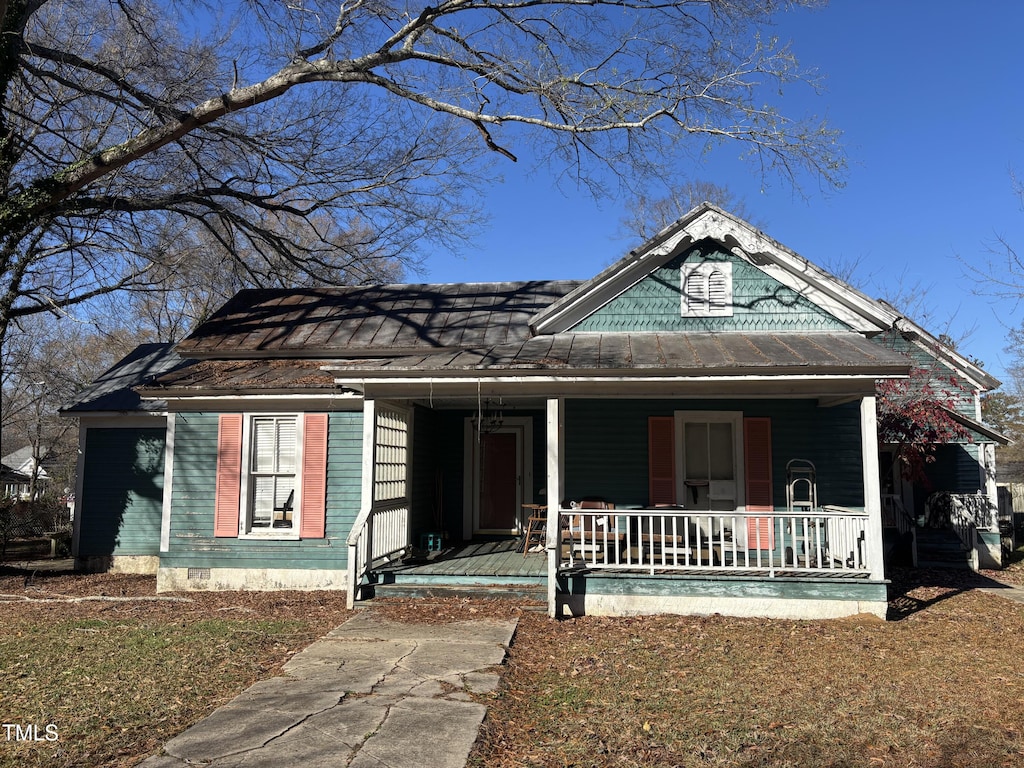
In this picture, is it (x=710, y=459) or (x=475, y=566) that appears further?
(x=710, y=459)

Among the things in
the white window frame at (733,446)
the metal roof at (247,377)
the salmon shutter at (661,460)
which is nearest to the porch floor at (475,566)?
the salmon shutter at (661,460)

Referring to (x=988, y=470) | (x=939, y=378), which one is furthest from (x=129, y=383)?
(x=988, y=470)

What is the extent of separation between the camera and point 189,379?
11.4 metres

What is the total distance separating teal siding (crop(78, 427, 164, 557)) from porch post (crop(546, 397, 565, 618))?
870cm

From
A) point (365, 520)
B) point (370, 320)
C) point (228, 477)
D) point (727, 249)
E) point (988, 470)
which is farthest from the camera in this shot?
point (988, 470)

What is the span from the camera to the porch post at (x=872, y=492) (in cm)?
Result: 876

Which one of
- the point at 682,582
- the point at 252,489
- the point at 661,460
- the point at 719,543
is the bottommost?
the point at 682,582

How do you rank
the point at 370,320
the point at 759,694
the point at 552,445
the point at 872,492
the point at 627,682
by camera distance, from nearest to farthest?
1. the point at 759,694
2. the point at 627,682
3. the point at 872,492
4. the point at 552,445
5. the point at 370,320

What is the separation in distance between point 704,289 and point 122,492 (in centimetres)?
1166

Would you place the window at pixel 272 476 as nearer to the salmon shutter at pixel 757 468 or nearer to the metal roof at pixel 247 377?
the metal roof at pixel 247 377

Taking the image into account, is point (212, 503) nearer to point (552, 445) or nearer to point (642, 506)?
point (552, 445)

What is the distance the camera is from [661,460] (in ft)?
36.8

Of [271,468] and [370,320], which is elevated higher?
[370,320]

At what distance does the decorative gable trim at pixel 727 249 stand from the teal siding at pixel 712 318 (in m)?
0.11
